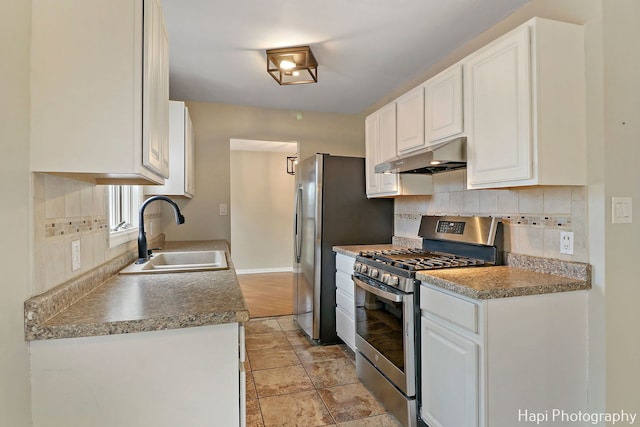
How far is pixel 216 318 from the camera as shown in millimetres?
1136

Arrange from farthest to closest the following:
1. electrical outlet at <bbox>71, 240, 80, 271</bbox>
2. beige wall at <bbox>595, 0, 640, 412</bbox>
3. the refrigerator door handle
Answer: the refrigerator door handle, beige wall at <bbox>595, 0, 640, 412</bbox>, electrical outlet at <bbox>71, 240, 80, 271</bbox>

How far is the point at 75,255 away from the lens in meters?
1.37

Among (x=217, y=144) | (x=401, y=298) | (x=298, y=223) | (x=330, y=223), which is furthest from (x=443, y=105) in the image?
(x=217, y=144)

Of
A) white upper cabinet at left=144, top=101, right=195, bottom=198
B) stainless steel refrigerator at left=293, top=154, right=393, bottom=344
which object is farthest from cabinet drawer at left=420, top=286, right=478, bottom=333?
white upper cabinet at left=144, top=101, right=195, bottom=198

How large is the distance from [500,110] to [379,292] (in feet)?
4.04

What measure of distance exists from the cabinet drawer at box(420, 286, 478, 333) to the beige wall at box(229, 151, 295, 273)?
16.6ft

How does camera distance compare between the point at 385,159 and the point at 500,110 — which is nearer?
the point at 500,110

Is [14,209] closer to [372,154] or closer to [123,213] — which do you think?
[123,213]

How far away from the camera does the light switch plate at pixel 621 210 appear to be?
1613 mm

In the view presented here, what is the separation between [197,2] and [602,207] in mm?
2366

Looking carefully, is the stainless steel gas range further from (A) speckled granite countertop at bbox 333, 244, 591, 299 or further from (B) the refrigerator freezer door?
(B) the refrigerator freezer door

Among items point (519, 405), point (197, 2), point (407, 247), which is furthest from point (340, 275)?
point (197, 2)

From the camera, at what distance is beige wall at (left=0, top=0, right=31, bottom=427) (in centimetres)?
92

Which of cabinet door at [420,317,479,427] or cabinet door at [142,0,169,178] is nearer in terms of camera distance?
cabinet door at [142,0,169,178]
